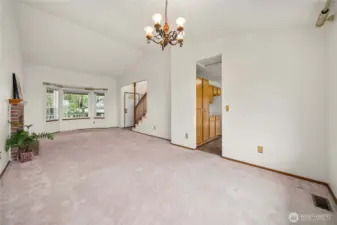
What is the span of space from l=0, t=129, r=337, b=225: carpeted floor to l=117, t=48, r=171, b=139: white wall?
254 cm

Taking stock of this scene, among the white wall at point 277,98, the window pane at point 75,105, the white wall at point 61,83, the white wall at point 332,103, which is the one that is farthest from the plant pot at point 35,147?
the white wall at point 332,103

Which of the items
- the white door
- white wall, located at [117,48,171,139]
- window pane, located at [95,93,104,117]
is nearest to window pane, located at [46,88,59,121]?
window pane, located at [95,93,104,117]

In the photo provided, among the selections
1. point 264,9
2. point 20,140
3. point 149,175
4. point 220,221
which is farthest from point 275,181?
point 20,140

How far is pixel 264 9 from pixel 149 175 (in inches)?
134

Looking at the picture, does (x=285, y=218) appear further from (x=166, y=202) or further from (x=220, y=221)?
(x=166, y=202)

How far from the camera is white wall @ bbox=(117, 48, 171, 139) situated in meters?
5.50

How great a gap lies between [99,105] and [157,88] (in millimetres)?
4229

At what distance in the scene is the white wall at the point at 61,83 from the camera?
5752 millimetres

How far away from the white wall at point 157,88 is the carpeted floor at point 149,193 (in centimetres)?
254

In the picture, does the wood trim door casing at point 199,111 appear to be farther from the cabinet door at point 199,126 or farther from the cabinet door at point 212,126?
the cabinet door at point 212,126

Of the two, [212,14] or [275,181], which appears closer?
[275,181]

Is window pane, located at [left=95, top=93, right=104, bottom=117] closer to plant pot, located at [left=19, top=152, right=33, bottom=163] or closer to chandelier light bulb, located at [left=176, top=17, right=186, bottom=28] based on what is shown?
plant pot, located at [left=19, top=152, right=33, bottom=163]

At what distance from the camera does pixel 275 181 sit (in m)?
2.35

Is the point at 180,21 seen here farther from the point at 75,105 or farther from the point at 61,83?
the point at 75,105
